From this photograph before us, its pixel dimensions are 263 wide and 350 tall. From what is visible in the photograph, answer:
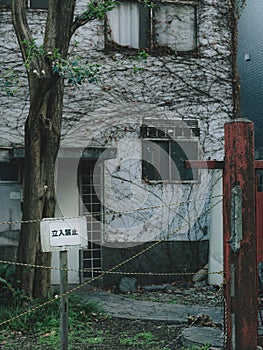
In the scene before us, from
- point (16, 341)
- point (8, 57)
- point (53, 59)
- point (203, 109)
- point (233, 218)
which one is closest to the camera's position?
point (233, 218)

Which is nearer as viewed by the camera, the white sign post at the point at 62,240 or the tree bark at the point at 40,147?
the white sign post at the point at 62,240

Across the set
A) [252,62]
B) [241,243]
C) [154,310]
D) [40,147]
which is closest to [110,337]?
[154,310]

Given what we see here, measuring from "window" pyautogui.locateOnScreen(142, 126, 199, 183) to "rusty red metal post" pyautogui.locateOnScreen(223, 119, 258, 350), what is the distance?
717 centimetres

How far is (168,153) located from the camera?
13.4 m

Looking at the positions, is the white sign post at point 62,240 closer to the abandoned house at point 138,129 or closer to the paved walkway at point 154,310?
the paved walkway at point 154,310

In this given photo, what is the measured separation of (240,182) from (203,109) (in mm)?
7692

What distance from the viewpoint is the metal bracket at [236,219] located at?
5930 millimetres

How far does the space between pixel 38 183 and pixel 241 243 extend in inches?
176

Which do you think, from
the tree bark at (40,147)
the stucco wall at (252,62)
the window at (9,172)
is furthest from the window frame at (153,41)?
the tree bark at (40,147)

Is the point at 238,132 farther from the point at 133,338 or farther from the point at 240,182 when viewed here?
the point at 133,338

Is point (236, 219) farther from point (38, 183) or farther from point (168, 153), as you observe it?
point (168, 153)

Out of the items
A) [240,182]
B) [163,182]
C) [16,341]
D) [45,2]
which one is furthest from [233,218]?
[45,2]

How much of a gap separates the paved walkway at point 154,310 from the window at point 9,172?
265cm

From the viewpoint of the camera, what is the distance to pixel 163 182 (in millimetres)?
13305
